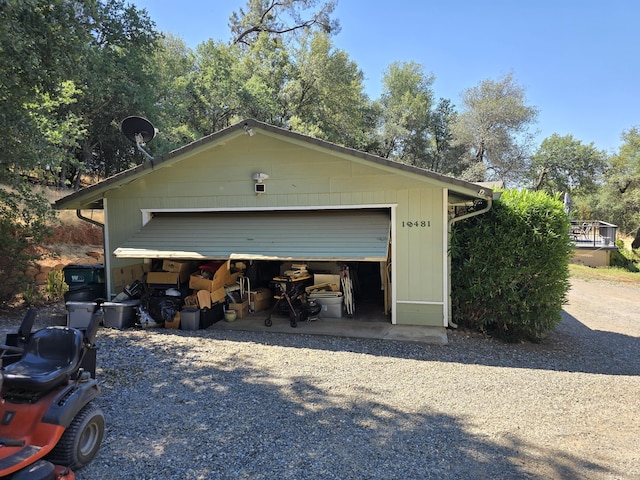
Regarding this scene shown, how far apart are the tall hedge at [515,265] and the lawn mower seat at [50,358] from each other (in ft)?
20.6

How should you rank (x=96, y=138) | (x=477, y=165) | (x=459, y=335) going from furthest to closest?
(x=477, y=165), (x=96, y=138), (x=459, y=335)

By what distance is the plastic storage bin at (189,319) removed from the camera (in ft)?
24.2

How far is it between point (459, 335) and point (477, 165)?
89.9 ft

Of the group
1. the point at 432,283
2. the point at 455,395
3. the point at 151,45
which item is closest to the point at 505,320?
the point at 432,283

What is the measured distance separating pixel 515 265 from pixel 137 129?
7.83 meters

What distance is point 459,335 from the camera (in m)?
7.16

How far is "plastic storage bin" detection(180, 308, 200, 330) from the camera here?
736 cm

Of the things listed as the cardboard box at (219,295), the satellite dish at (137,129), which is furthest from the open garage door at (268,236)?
the satellite dish at (137,129)

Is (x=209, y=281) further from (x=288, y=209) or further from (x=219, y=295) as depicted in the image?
(x=288, y=209)

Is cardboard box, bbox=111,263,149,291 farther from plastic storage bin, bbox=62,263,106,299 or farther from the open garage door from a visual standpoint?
the open garage door

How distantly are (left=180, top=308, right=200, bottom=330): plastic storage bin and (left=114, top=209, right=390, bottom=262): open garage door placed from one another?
40.4 inches

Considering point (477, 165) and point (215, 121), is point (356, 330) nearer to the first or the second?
point (215, 121)

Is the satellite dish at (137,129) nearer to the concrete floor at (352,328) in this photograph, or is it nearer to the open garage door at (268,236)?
the open garage door at (268,236)

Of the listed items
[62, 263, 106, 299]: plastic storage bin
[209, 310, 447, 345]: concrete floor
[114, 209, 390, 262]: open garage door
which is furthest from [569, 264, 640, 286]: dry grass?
[62, 263, 106, 299]: plastic storage bin
